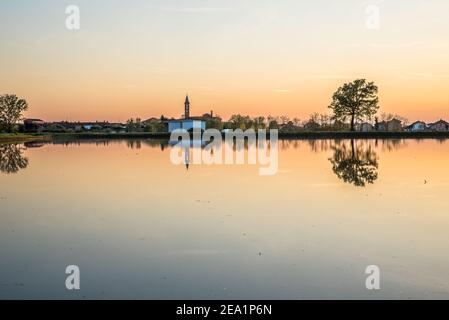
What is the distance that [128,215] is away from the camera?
1166 centimetres

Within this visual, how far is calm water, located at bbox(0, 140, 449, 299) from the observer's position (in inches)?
266

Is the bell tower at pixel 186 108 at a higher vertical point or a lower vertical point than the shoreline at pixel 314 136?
higher

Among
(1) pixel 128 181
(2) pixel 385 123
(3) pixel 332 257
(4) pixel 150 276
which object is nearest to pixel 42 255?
(4) pixel 150 276

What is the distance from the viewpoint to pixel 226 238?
30.5 feet

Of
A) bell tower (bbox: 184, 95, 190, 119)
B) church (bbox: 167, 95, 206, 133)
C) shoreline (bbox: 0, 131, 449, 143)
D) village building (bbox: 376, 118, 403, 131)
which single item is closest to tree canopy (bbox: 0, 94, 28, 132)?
shoreline (bbox: 0, 131, 449, 143)

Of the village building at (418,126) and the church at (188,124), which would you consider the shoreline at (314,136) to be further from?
the village building at (418,126)

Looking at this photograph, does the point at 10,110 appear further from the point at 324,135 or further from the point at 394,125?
the point at 394,125

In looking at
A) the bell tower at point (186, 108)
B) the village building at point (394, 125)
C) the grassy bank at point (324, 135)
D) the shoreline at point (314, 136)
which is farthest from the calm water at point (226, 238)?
the bell tower at point (186, 108)

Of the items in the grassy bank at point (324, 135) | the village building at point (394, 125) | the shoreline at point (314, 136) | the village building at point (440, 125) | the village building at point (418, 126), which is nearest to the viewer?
the shoreline at point (314, 136)

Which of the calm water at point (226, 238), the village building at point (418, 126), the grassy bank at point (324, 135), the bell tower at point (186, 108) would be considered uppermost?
the bell tower at point (186, 108)

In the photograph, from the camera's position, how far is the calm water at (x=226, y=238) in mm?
6762

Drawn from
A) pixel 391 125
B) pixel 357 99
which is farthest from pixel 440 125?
pixel 357 99
